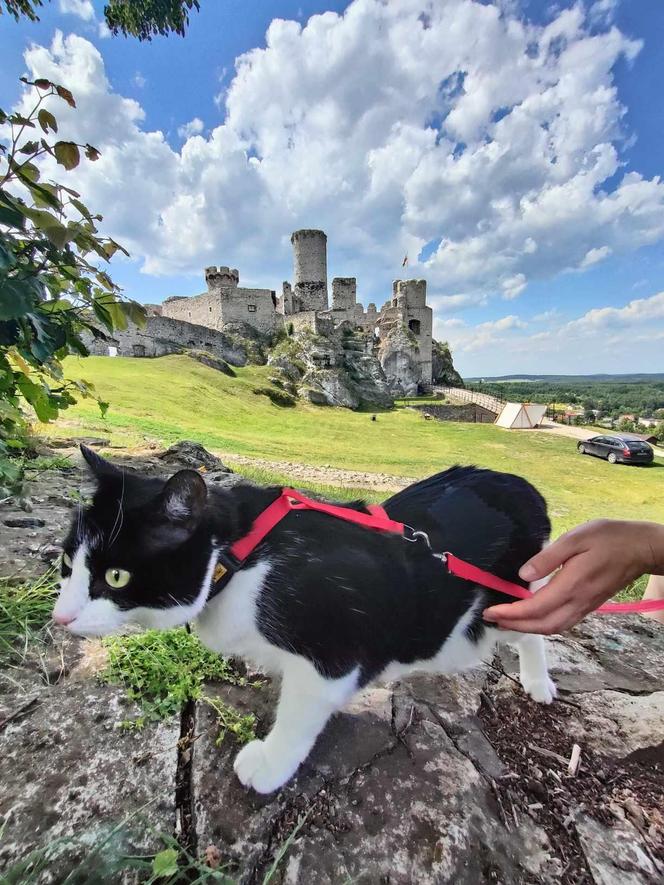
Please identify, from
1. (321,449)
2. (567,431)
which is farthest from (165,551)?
(567,431)

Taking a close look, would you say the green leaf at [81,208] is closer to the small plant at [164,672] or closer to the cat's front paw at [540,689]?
the small plant at [164,672]

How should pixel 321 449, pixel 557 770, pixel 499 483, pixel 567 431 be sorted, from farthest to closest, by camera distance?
pixel 567 431, pixel 321 449, pixel 499 483, pixel 557 770

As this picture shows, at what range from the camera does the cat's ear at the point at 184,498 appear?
1.38 meters

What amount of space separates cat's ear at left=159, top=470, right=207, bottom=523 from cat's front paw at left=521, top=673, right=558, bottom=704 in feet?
5.85

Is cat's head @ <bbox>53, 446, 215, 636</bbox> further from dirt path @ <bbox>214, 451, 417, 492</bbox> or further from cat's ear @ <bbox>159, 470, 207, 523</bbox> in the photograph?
dirt path @ <bbox>214, 451, 417, 492</bbox>

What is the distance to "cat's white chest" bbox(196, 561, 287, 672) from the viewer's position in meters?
1.51

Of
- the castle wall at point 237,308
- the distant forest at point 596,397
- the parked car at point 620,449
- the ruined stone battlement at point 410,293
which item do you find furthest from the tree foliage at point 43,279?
the ruined stone battlement at point 410,293

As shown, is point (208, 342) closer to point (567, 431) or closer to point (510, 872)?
point (567, 431)

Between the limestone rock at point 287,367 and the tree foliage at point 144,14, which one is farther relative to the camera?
the limestone rock at point 287,367

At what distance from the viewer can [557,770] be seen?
1.50m

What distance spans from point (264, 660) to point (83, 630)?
0.69m

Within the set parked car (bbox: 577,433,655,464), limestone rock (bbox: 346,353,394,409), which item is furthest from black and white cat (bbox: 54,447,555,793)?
limestone rock (bbox: 346,353,394,409)

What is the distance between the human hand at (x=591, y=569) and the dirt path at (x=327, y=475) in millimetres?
9474

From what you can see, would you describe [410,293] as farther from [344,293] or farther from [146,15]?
[146,15]
